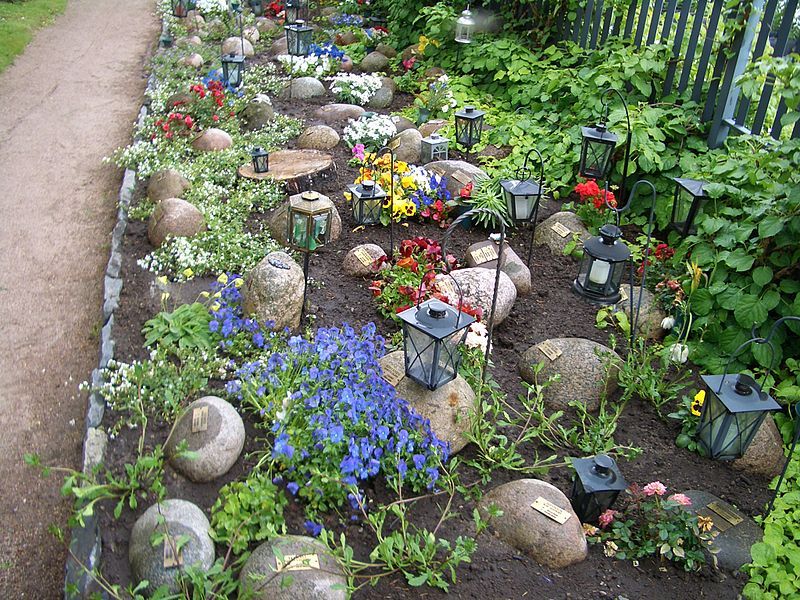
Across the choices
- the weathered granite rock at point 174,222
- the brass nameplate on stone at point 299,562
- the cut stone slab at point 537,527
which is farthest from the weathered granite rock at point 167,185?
the cut stone slab at point 537,527

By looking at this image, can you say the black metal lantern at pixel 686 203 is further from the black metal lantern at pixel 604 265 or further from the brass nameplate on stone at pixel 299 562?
the brass nameplate on stone at pixel 299 562

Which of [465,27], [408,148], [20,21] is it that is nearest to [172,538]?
[408,148]

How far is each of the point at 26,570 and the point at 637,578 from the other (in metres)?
3.04

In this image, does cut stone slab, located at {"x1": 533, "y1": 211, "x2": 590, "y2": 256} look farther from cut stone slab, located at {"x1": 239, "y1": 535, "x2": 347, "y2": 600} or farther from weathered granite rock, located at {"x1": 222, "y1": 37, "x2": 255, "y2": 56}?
weathered granite rock, located at {"x1": 222, "y1": 37, "x2": 255, "y2": 56}

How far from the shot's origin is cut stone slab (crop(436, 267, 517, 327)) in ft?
15.6

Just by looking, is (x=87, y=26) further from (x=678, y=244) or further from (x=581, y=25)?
(x=678, y=244)

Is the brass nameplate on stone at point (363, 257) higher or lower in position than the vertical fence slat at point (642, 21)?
lower

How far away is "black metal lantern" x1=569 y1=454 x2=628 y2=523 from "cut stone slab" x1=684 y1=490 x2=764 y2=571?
1.50ft

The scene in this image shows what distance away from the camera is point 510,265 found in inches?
206

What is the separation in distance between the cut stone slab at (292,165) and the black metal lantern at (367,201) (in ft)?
3.15

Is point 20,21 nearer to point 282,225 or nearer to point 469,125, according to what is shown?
point 282,225

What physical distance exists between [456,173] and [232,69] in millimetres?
3582

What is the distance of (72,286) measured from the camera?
220 inches

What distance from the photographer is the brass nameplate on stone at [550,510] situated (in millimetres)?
3262
